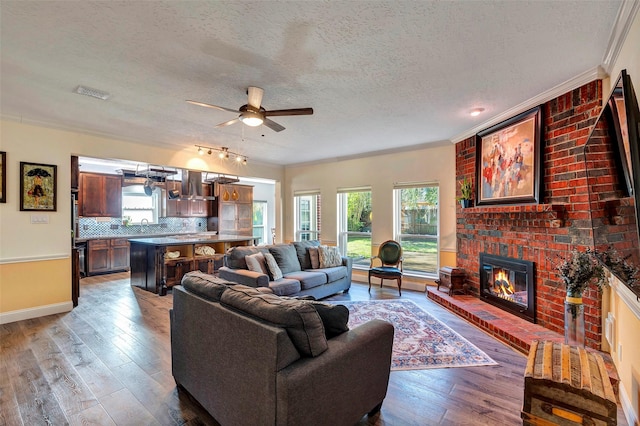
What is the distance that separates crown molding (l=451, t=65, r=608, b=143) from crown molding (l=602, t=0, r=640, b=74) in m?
0.11

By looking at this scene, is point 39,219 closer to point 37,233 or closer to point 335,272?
point 37,233

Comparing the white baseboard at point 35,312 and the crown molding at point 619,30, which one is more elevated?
the crown molding at point 619,30

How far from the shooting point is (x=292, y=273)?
463cm

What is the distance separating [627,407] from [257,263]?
12.3 feet

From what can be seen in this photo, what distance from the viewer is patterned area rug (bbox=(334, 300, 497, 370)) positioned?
9.16 feet

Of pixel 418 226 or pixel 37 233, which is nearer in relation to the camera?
pixel 37 233

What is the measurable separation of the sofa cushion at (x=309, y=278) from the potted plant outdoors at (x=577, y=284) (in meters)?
2.90

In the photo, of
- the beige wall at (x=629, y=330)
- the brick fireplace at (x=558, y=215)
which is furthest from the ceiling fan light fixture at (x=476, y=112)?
the beige wall at (x=629, y=330)

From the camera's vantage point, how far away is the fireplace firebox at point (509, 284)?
134 inches

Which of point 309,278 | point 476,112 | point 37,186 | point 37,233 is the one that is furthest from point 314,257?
point 37,186

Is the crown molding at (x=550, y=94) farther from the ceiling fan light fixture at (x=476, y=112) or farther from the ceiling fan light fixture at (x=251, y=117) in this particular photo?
the ceiling fan light fixture at (x=251, y=117)

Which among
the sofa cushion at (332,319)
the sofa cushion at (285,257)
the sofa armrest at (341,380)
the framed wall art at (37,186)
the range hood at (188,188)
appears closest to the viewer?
the sofa armrest at (341,380)

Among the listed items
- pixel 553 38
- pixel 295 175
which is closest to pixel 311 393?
pixel 553 38

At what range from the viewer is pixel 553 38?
7.06 feet
